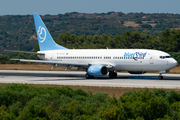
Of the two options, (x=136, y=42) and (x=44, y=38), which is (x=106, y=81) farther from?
(x=136, y=42)

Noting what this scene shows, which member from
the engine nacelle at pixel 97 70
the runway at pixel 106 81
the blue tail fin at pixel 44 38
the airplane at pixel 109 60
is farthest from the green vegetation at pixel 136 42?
the engine nacelle at pixel 97 70

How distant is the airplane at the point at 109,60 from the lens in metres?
35.9

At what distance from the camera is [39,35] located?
4600cm

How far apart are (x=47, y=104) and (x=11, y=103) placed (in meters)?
2.04

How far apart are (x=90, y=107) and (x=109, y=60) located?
23.7 m

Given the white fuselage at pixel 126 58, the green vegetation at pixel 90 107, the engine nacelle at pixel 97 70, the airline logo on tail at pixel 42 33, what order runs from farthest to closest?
the airline logo on tail at pixel 42 33
the engine nacelle at pixel 97 70
the white fuselage at pixel 126 58
the green vegetation at pixel 90 107

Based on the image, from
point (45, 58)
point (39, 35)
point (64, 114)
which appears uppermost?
point (39, 35)

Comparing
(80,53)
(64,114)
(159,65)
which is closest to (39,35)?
(80,53)

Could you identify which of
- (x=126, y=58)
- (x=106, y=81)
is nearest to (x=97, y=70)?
(x=106, y=81)

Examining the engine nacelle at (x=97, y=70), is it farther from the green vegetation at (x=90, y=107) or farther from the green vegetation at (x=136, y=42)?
the green vegetation at (x=136, y=42)

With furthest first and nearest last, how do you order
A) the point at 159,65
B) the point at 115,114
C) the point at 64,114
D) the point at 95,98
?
1. the point at 159,65
2. the point at 95,98
3. the point at 64,114
4. the point at 115,114

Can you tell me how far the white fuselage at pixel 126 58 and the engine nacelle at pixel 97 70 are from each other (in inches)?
60.5

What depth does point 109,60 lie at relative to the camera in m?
38.8

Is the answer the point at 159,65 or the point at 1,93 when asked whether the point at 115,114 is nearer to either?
the point at 1,93
